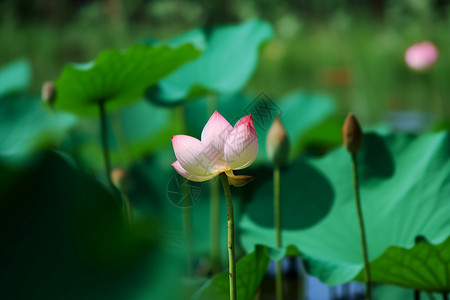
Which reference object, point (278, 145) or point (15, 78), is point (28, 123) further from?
point (278, 145)

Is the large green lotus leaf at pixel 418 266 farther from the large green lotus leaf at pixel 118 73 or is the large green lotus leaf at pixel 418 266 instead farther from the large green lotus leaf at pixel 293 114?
the large green lotus leaf at pixel 293 114

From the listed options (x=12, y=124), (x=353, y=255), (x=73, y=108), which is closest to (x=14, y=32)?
(x=12, y=124)

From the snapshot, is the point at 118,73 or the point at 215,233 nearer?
the point at 118,73

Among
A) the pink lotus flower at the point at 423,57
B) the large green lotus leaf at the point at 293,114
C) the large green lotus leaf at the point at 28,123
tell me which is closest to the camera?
the large green lotus leaf at the point at 28,123

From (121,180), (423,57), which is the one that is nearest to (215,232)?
(121,180)

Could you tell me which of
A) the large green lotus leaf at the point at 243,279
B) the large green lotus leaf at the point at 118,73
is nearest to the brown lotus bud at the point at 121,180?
the large green lotus leaf at the point at 118,73

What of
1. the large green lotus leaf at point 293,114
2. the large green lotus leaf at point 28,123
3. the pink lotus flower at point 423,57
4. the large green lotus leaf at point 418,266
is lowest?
the large green lotus leaf at point 418,266

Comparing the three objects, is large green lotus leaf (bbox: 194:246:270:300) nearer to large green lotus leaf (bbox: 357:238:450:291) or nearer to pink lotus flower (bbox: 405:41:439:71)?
large green lotus leaf (bbox: 357:238:450:291)
